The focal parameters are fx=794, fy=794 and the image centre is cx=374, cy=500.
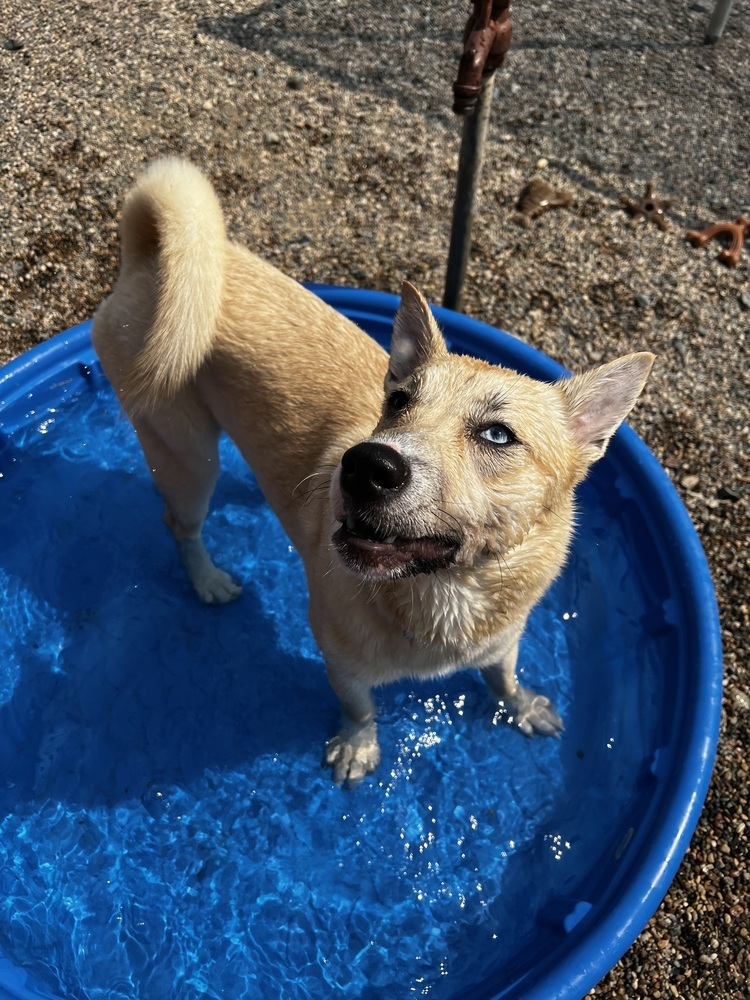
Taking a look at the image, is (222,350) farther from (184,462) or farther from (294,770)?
(294,770)

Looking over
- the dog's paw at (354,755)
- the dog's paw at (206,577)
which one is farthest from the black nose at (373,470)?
the dog's paw at (206,577)

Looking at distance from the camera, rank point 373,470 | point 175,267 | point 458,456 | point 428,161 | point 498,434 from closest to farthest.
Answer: point 373,470 → point 458,456 → point 498,434 → point 175,267 → point 428,161

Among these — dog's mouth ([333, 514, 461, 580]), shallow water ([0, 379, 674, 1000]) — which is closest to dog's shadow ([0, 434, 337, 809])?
shallow water ([0, 379, 674, 1000])

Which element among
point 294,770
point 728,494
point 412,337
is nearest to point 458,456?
point 412,337

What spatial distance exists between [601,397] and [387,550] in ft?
3.23

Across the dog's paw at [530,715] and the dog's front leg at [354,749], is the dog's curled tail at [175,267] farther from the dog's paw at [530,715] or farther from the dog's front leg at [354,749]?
the dog's paw at [530,715]

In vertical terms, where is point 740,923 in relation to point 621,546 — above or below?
below

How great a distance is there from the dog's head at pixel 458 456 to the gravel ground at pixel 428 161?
214cm

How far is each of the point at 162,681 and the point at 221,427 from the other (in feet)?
4.90

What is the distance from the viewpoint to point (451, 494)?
238 cm

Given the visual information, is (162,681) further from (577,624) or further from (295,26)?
(295,26)

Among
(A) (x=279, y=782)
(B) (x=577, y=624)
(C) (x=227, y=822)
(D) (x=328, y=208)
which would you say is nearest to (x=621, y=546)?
(B) (x=577, y=624)

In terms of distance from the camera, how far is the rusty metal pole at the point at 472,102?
10.7ft

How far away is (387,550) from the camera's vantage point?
7.91ft
